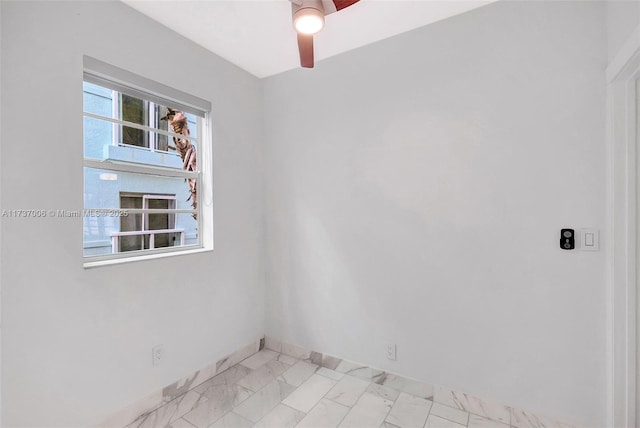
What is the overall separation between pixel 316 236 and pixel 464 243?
1094 millimetres

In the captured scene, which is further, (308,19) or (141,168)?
(141,168)

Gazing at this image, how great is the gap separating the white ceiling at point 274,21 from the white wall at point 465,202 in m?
0.11

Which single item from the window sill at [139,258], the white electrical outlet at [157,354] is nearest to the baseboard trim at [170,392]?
the white electrical outlet at [157,354]

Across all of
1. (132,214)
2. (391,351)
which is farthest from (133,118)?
(391,351)

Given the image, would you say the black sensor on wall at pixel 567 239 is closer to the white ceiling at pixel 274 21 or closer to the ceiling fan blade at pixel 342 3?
the white ceiling at pixel 274 21

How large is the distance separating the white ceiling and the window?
43cm

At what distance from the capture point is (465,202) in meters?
1.83

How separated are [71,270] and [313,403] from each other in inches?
63.3

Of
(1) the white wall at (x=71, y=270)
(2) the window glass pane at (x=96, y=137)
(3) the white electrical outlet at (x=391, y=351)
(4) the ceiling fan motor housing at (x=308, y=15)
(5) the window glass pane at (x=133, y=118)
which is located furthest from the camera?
(3) the white electrical outlet at (x=391, y=351)

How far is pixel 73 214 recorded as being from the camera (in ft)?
4.99

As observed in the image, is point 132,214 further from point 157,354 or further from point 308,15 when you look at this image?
point 308,15

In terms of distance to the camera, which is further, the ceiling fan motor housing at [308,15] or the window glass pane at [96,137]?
the window glass pane at [96,137]

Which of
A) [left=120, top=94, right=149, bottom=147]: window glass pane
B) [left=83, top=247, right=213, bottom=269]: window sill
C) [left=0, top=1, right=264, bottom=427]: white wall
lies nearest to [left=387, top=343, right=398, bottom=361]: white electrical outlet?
[left=0, top=1, right=264, bottom=427]: white wall

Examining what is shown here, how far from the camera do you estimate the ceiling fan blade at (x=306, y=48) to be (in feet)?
4.44
